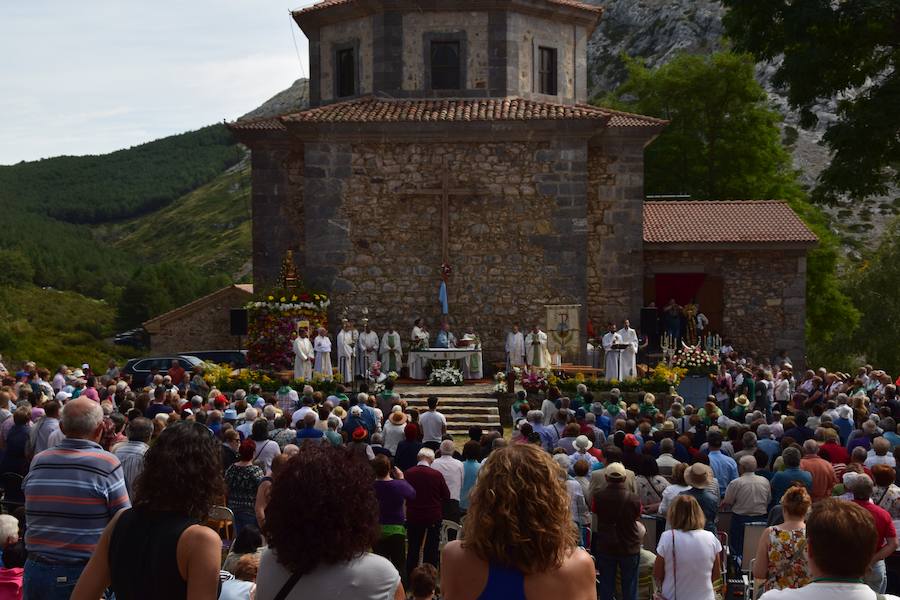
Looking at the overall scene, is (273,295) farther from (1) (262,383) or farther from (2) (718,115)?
(2) (718,115)

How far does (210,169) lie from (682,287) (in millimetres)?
108165

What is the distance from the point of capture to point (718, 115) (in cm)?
4009

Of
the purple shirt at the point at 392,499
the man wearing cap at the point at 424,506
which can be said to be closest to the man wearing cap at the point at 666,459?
→ the man wearing cap at the point at 424,506

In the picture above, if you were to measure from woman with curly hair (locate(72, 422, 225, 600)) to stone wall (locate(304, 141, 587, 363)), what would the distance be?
21416 mm

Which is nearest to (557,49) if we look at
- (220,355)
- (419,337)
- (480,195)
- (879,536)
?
(480,195)

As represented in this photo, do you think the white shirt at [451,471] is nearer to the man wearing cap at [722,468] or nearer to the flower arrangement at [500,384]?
the man wearing cap at [722,468]

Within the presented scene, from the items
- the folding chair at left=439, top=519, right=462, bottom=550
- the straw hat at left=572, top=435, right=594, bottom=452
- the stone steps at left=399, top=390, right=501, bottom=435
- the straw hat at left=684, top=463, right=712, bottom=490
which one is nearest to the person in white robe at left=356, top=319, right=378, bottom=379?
the stone steps at left=399, top=390, right=501, bottom=435

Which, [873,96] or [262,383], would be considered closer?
[873,96]

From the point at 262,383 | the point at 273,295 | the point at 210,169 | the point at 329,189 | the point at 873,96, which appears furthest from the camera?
the point at 210,169

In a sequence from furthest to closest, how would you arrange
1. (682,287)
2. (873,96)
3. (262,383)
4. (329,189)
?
(682,287), (329,189), (262,383), (873,96)

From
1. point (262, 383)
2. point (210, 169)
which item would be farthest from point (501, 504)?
point (210, 169)

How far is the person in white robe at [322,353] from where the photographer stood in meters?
23.4

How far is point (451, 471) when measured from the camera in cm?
1065

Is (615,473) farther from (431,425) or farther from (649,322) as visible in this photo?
(649,322)
